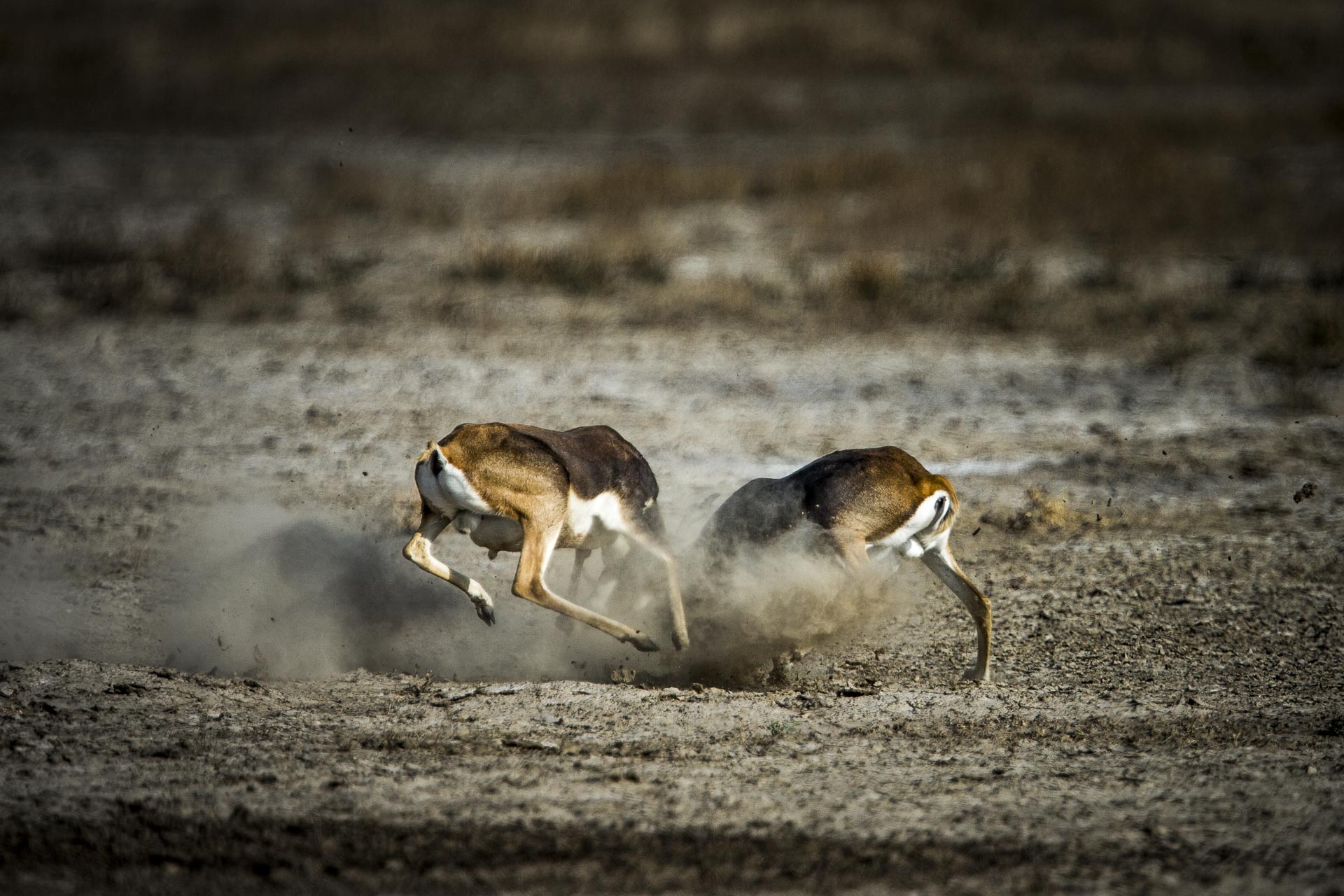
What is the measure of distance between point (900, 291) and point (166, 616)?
9.49m

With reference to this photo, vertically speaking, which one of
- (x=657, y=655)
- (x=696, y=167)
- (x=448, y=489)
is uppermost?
(x=696, y=167)

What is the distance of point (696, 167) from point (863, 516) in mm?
15842

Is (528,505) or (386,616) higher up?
(528,505)

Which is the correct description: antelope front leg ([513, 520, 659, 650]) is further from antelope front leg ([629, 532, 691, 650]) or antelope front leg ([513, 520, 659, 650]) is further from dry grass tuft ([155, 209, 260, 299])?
dry grass tuft ([155, 209, 260, 299])

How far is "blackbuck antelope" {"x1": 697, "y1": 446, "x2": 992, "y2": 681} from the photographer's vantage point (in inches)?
269

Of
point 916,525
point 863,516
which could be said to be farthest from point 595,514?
point 916,525

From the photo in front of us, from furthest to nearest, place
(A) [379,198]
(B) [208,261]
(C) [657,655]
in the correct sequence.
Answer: (A) [379,198] < (B) [208,261] < (C) [657,655]

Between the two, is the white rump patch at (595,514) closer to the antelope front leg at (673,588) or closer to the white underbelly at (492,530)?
the antelope front leg at (673,588)

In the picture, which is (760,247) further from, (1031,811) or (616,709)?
(1031,811)

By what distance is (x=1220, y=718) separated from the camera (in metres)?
6.06

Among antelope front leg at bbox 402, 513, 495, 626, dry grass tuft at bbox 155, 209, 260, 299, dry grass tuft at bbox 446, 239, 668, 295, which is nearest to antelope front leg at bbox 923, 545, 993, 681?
antelope front leg at bbox 402, 513, 495, 626

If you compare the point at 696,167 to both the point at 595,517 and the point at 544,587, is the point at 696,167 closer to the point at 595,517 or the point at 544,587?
the point at 595,517

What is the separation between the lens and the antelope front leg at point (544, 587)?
6.66 metres

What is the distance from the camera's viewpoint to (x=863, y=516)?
22.5 ft
